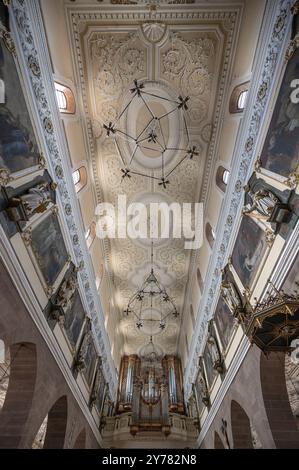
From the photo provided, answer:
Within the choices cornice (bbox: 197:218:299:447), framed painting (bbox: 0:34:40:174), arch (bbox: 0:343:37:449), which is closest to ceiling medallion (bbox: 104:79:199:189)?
framed painting (bbox: 0:34:40:174)

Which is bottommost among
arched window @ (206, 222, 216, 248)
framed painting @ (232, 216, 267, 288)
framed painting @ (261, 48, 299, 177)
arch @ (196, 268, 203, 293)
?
arch @ (196, 268, 203, 293)

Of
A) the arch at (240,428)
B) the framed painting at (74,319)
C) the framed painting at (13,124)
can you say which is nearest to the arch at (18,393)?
the framed painting at (74,319)

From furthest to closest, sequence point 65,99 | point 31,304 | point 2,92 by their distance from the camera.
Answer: point 65,99 → point 31,304 → point 2,92

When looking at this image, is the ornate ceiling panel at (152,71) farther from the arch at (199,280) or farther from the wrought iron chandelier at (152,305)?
the wrought iron chandelier at (152,305)

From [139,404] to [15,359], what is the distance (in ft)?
42.1

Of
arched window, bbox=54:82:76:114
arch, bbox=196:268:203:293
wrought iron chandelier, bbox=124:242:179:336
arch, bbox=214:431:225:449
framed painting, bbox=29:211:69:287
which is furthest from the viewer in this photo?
wrought iron chandelier, bbox=124:242:179:336

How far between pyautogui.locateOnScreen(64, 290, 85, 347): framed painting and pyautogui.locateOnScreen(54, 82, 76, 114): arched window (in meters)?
6.12

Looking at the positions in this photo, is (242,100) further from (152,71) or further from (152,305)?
(152,305)

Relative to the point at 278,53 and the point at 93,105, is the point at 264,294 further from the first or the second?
the point at 93,105

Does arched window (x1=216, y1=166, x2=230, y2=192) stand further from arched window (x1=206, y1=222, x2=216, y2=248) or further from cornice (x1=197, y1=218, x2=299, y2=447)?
cornice (x1=197, y1=218, x2=299, y2=447)

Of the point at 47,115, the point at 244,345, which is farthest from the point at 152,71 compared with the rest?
the point at 244,345

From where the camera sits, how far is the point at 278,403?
6129mm

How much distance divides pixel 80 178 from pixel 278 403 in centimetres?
930

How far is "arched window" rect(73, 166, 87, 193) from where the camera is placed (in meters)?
9.16
